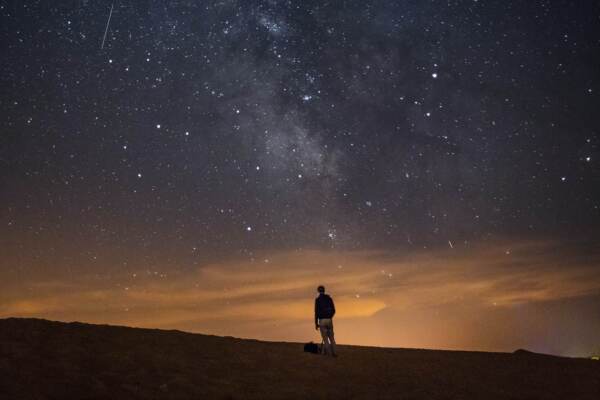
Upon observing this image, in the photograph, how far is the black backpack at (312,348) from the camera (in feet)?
49.6

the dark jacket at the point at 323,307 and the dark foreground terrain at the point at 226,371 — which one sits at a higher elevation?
the dark jacket at the point at 323,307

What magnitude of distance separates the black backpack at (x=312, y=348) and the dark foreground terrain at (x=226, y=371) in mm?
275

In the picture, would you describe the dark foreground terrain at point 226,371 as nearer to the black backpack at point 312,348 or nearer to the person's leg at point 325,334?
the black backpack at point 312,348

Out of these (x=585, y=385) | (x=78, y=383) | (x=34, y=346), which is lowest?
(x=585, y=385)

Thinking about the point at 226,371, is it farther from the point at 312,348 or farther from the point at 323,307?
the point at 312,348

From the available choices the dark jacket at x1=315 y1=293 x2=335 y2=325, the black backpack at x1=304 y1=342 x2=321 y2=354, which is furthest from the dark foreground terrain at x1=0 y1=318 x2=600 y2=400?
the dark jacket at x1=315 y1=293 x2=335 y2=325

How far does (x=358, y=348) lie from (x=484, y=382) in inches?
186

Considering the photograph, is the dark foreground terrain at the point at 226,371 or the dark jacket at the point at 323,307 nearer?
the dark foreground terrain at the point at 226,371

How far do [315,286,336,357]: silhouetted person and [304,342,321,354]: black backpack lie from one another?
32cm

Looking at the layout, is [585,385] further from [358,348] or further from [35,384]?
[35,384]

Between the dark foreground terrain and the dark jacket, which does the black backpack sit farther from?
the dark jacket

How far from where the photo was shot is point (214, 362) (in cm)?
1240

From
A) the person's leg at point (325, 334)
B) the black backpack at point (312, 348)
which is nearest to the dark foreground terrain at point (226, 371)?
the black backpack at point (312, 348)

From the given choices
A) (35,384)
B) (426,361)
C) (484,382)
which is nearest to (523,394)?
(484,382)
